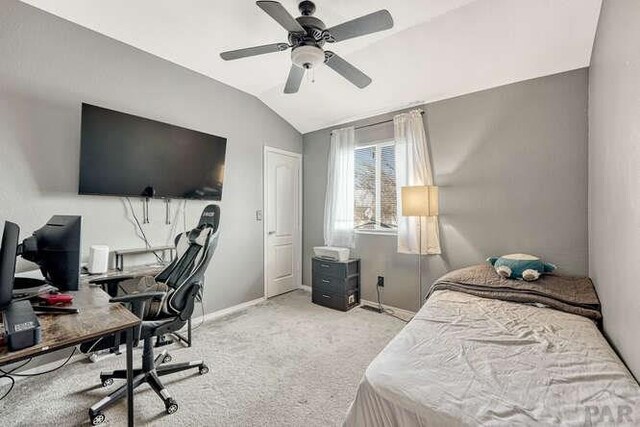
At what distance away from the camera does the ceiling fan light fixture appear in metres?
1.90

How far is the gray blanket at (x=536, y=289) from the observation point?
73.5 inches

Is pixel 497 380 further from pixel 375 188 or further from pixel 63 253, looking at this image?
pixel 375 188

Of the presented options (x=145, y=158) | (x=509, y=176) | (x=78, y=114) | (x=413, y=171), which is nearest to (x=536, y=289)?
(x=509, y=176)

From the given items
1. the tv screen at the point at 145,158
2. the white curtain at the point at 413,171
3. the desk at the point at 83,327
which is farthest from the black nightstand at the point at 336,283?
the desk at the point at 83,327

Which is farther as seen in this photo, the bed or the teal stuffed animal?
the teal stuffed animal

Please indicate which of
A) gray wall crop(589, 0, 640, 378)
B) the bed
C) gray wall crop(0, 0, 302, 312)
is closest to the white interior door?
gray wall crop(0, 0, 302, 312)

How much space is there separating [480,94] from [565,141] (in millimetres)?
884

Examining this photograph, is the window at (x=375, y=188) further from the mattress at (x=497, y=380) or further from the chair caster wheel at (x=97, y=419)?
the chair caster wheel at (x=97, y=419)

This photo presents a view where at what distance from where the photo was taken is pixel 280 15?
5.50 ft

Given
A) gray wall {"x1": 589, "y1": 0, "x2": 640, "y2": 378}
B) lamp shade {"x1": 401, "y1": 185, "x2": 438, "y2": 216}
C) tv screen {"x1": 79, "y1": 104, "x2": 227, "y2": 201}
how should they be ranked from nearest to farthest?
gray wall {"x1": 589, "y1": 0, "x2": 640, "y2": 378} → tv screen {"x1": 79, "y1": 104, "x2": 227, "y2": 201} → lamp shade {"x1": 401, "y1": 185, "x2": 438, "y2": 216}

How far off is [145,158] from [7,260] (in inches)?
70.9

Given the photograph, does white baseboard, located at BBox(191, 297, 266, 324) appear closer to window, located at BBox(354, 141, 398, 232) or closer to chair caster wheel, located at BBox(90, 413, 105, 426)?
chair caster wheel, located at BBox(90, 413, 105, 426)

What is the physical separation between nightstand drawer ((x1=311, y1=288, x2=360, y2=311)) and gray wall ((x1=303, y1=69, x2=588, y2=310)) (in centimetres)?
→ 47

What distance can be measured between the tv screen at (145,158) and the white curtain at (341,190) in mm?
1471
